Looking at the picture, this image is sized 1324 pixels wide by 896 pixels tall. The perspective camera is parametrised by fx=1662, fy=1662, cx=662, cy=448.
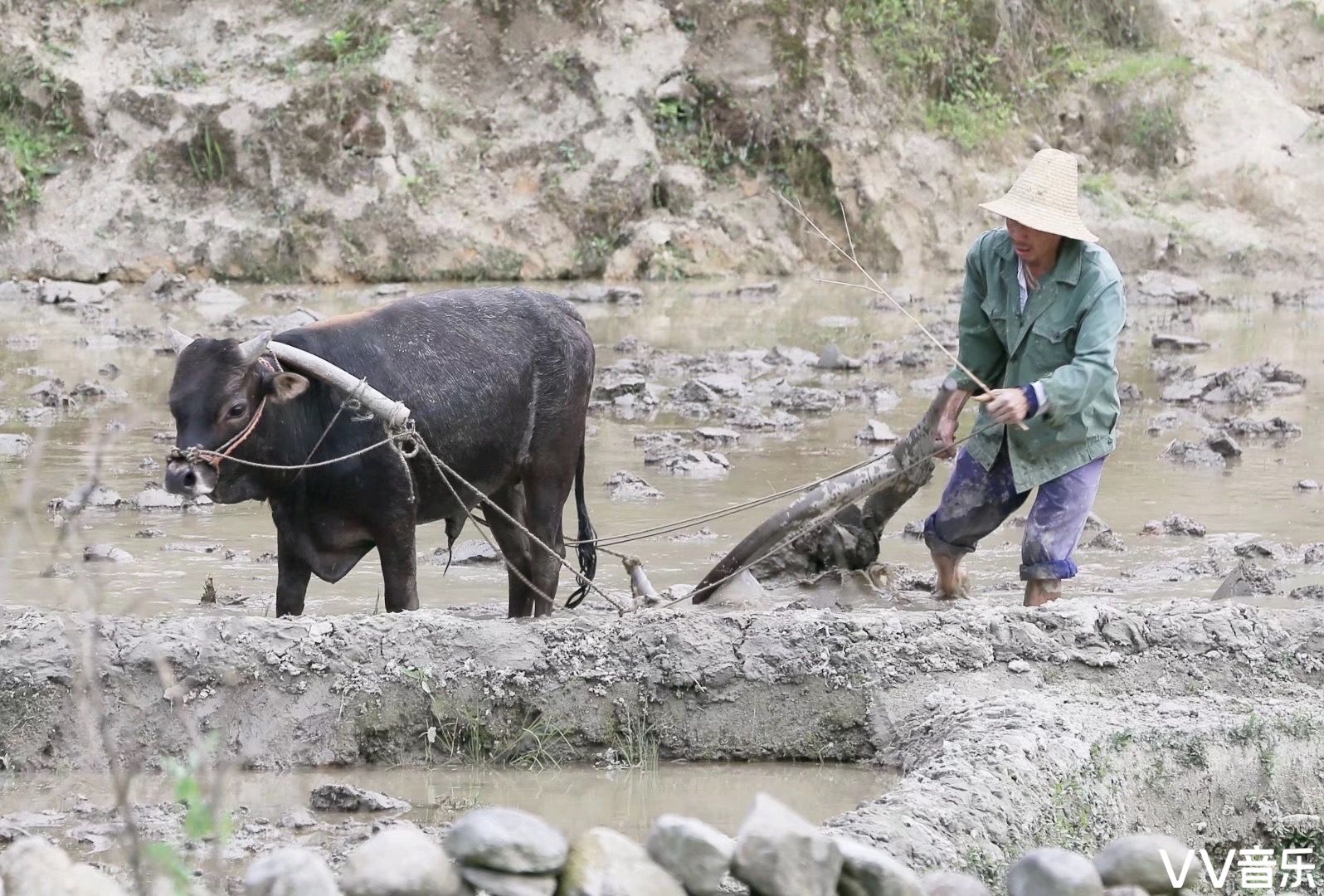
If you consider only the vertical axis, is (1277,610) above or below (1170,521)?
above

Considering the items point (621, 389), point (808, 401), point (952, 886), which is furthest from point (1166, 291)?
point (952, 886)

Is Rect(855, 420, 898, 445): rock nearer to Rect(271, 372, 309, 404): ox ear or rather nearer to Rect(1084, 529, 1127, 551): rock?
Rect(1084, 529, 1127, 551): rock

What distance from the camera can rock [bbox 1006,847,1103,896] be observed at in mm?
3564

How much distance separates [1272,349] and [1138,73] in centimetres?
931

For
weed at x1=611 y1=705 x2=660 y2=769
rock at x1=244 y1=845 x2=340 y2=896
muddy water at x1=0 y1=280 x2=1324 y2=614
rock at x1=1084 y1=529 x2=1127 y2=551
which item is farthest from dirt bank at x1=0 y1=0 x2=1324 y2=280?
rock at x1=244 y1=845 x2=340 y2=896

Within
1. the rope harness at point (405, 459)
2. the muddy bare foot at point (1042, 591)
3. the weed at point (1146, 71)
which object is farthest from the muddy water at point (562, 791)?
the weed at point (1146, 71)

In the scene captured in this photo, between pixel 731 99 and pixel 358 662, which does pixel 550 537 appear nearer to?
pixel 358 662

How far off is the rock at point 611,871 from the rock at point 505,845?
4 centimetres

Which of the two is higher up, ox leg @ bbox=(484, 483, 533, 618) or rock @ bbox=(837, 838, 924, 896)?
rock @ bbox=(837, 838, 924, 896)

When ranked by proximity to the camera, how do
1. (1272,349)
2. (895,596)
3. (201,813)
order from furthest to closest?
(1272,349)
(895,596)
(201,813)

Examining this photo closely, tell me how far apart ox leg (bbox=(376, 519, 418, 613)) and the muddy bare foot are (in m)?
2.33

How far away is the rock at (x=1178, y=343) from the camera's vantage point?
48.4 ft

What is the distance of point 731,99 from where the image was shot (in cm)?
2069

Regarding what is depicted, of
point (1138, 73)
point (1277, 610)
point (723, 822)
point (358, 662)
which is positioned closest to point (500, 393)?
point (358, 662)
